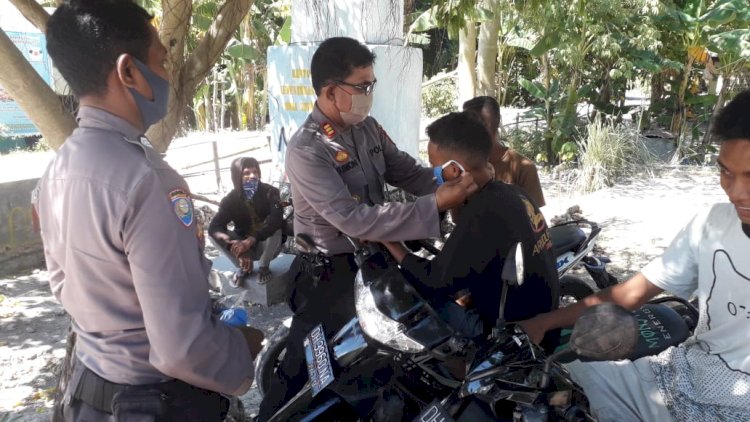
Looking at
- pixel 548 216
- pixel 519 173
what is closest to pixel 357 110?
pixel 519 173

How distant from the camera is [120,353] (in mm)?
1556

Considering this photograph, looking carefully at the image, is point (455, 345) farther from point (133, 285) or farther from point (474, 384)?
point (133, 285)

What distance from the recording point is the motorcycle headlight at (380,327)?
178 cm

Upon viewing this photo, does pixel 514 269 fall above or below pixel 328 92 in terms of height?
below

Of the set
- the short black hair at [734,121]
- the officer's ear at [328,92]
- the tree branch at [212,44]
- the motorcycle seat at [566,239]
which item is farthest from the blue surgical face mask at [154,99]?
the motorcycle seat at [566,239]

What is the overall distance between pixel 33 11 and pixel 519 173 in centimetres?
308

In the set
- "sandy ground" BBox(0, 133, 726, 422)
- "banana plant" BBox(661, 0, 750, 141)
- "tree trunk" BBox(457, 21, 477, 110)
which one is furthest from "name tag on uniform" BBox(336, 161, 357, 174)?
"banana plant" BBox(661, 0, 750, 141)

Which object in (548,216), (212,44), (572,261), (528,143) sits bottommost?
(548,216)

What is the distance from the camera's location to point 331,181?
247 centimetres

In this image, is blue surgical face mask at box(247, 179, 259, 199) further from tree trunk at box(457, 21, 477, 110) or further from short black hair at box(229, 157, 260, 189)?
tree trunk at box(457, 21, 477, 110)

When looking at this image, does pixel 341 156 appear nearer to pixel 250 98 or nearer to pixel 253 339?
pixel 253 339

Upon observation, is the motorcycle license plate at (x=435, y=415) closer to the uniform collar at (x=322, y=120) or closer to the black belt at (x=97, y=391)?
the black belt at (x=97, y=391)

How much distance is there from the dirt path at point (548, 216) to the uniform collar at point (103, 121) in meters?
2.46

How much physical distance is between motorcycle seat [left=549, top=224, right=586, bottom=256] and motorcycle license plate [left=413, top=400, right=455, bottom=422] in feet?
7.36
